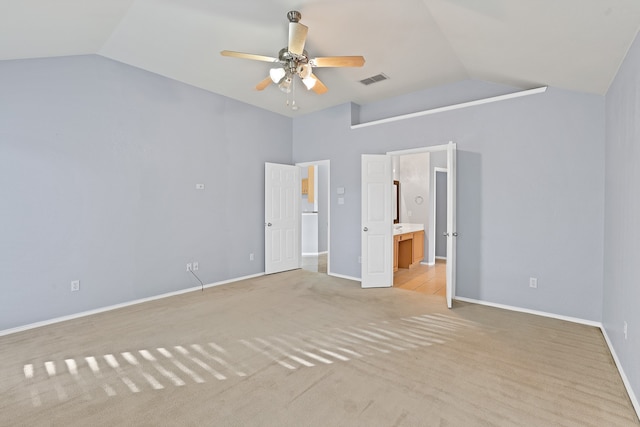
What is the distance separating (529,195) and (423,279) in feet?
7.59

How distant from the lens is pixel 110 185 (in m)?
3.90

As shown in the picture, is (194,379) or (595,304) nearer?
(194,379)

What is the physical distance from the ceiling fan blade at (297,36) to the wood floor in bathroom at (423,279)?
3759mm

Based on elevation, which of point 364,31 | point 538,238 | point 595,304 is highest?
point 364,31

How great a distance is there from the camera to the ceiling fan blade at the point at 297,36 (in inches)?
104

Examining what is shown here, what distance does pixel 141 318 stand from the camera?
3.61m

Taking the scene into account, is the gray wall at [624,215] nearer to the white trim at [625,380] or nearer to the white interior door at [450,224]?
the white trim at [625,380]

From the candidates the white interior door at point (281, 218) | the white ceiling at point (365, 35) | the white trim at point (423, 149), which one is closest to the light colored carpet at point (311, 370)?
the white interior door at point (281, 218)

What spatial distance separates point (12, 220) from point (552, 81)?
609cm

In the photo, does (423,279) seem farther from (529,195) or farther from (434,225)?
(529,195)

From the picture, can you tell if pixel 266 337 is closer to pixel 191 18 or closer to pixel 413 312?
pixel 413 312

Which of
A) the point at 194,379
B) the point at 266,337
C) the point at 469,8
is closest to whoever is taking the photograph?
the point at 194,379

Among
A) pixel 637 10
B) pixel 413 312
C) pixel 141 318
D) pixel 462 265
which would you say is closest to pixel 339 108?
pixel 462 265

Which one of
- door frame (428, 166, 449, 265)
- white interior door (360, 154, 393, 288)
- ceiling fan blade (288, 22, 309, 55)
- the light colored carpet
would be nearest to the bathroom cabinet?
door frame (428, 166, 449, 265)
